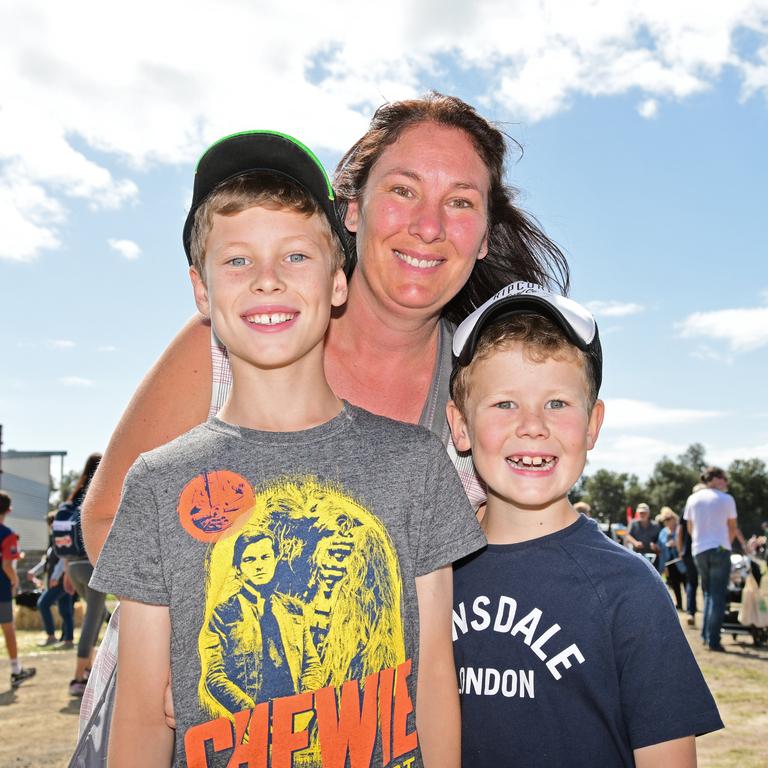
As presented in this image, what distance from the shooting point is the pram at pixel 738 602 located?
10844 mm

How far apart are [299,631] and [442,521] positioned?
464 millimetres

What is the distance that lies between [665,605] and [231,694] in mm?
1146

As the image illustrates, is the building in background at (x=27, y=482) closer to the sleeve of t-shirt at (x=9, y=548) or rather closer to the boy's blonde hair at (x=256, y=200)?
the sleeve of t-shirt at (x=9, y=548)

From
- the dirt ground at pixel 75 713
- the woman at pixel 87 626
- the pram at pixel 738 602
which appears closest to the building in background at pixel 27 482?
the dirt ground at pixel 75 713

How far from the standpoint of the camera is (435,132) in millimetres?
2914

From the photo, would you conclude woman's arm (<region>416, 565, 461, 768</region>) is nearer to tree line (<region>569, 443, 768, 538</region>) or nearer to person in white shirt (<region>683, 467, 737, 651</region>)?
person in white shirt (<region>683, 467, 737, 651</region>)

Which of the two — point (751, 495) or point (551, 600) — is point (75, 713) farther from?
point (751, 495)

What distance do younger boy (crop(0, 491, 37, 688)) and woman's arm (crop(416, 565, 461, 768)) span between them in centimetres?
898

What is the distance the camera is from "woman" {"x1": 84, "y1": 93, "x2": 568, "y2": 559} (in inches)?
100

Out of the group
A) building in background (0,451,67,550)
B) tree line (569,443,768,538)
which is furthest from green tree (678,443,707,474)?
building in background (0,451,67,550)

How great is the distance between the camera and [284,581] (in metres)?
1.75

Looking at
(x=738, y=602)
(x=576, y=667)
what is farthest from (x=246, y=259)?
(x=738, y=602)

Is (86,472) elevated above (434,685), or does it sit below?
above

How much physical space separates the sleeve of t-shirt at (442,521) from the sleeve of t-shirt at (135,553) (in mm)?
639
